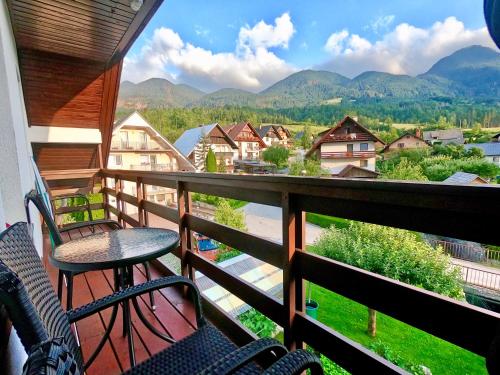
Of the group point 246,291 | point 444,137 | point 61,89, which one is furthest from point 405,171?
point 61,89

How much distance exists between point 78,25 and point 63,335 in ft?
11.9

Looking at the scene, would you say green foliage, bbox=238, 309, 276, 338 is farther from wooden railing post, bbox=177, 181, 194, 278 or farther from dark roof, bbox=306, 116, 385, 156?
dark roof, bbox=306, 116, 385, 156

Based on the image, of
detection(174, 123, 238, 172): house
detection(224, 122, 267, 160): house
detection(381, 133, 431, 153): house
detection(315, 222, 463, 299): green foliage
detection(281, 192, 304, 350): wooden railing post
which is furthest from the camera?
detection(174, 123, 238, 172): house

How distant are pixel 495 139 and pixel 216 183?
1399mm

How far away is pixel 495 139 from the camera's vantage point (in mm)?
1352

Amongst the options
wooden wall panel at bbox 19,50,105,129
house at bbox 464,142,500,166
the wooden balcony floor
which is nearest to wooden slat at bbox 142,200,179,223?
the wooden balcony floor

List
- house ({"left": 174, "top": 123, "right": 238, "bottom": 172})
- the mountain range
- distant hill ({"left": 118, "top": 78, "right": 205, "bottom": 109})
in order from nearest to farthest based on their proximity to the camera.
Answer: the mountain range → distant hill ({"left": 118, "top": 78, "right": 205, "bottom": 109}) → house ({"left": 174, "top": 123, "right": 238, "bottom": 172})

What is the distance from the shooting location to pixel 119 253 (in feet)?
4.58

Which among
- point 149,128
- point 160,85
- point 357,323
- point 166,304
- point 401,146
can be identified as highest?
point 160,85

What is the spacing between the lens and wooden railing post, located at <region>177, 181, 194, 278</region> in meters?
2.05

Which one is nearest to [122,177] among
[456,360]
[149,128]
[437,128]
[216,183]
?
[216,183]

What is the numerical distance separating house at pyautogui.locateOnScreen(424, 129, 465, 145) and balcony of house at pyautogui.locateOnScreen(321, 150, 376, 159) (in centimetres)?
32

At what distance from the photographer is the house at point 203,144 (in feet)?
30.6

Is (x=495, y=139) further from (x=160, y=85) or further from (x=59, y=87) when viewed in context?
(x=160, y=85)
